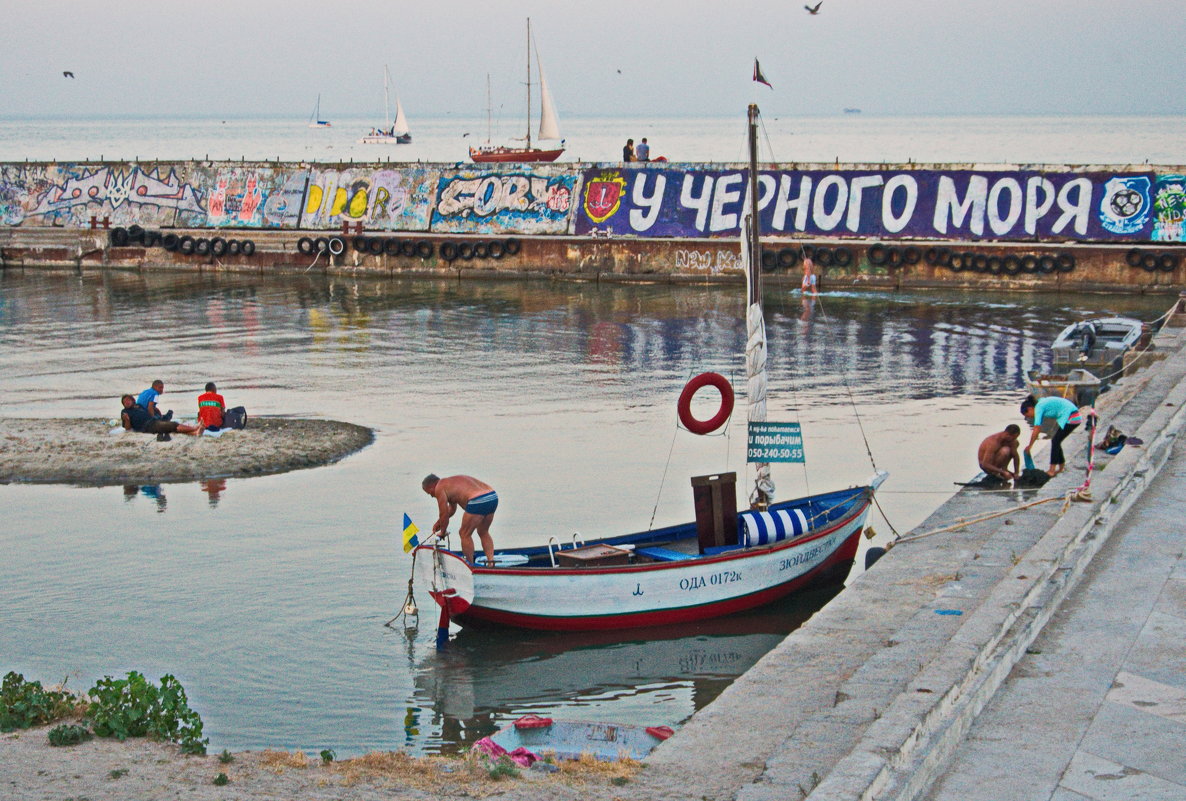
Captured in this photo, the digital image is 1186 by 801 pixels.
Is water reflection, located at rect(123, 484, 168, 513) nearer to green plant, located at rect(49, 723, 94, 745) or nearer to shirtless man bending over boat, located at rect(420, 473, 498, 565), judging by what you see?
shirtless man bending over boat, located at rect(420, 473, 498, 565)

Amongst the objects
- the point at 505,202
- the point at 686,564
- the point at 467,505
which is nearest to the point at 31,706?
the point at 467,505

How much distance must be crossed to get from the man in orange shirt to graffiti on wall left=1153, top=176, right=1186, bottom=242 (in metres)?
→ 37.0

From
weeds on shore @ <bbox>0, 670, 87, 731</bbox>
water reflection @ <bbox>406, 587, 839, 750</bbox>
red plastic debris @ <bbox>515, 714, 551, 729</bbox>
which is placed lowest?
water reflection @ <bbox>406, 587, 839, 750</bbox>

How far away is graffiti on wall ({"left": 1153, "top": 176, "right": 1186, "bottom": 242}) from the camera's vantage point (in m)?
50.3

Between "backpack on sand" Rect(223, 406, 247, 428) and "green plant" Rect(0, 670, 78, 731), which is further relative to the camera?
"backpack on sand" Rect(223, 406, 247, 428)

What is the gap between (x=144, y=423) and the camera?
27000mm

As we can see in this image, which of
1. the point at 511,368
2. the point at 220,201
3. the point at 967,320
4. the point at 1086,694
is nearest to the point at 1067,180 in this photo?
the point at 967,320

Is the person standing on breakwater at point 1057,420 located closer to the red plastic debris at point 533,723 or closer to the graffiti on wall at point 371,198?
the red plastic debris at point 533,723

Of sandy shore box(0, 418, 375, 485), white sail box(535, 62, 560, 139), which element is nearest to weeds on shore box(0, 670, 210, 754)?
sandy shore box(0, 418, 375, 485)

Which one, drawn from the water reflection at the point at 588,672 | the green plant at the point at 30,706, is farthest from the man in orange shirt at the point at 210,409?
the green plant at the point at 30,706

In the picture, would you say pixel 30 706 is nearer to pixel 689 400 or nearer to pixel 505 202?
pixel 689 400

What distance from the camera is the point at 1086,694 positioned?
10.7 meters

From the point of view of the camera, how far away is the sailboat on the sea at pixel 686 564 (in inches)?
651

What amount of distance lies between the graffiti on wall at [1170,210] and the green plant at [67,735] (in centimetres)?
4736
